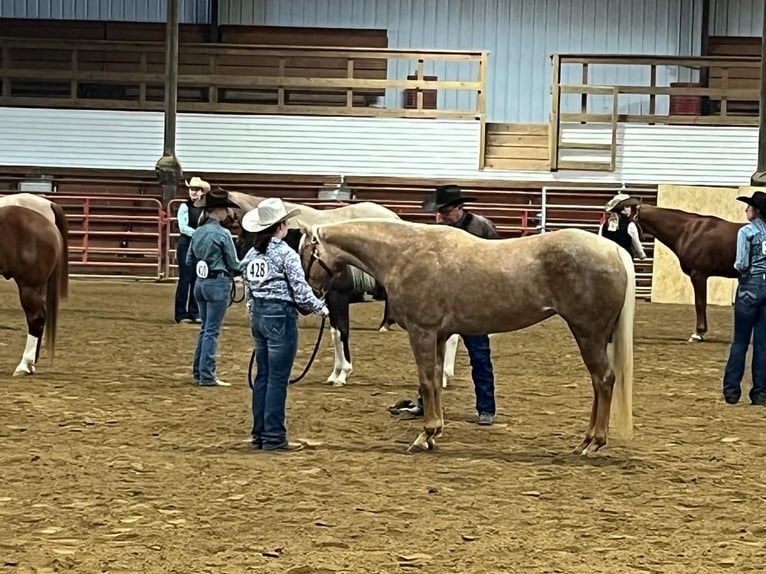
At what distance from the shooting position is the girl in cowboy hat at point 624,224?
14609mm

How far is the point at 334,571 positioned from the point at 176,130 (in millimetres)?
18555

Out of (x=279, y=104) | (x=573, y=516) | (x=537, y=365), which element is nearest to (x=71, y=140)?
(x=279, y=104)

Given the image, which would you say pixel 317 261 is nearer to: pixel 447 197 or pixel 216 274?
pixel 447 197

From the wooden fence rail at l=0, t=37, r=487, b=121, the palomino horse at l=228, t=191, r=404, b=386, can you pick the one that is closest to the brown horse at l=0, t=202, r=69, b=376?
the palomino horse at l=228, t=191, r=404, b=386

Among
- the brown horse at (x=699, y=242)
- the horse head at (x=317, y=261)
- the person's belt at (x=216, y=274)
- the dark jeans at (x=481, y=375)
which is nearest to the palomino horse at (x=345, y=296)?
the person's belt at (x=216, y=274)

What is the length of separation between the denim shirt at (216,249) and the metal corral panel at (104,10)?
1664 centimetres

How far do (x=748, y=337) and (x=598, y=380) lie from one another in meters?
2.52

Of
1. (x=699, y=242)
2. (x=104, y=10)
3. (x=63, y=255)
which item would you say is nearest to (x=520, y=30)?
(x=104, y=10)

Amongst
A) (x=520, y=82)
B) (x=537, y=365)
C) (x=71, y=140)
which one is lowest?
(x=537, y=365)

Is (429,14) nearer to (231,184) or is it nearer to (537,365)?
(231,184)

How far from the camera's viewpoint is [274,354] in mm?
6816

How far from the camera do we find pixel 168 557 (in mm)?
4633

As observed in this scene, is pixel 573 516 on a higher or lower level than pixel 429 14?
lower

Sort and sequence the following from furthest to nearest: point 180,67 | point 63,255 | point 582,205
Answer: point 180,67 < point 582,205 < point 63,255
